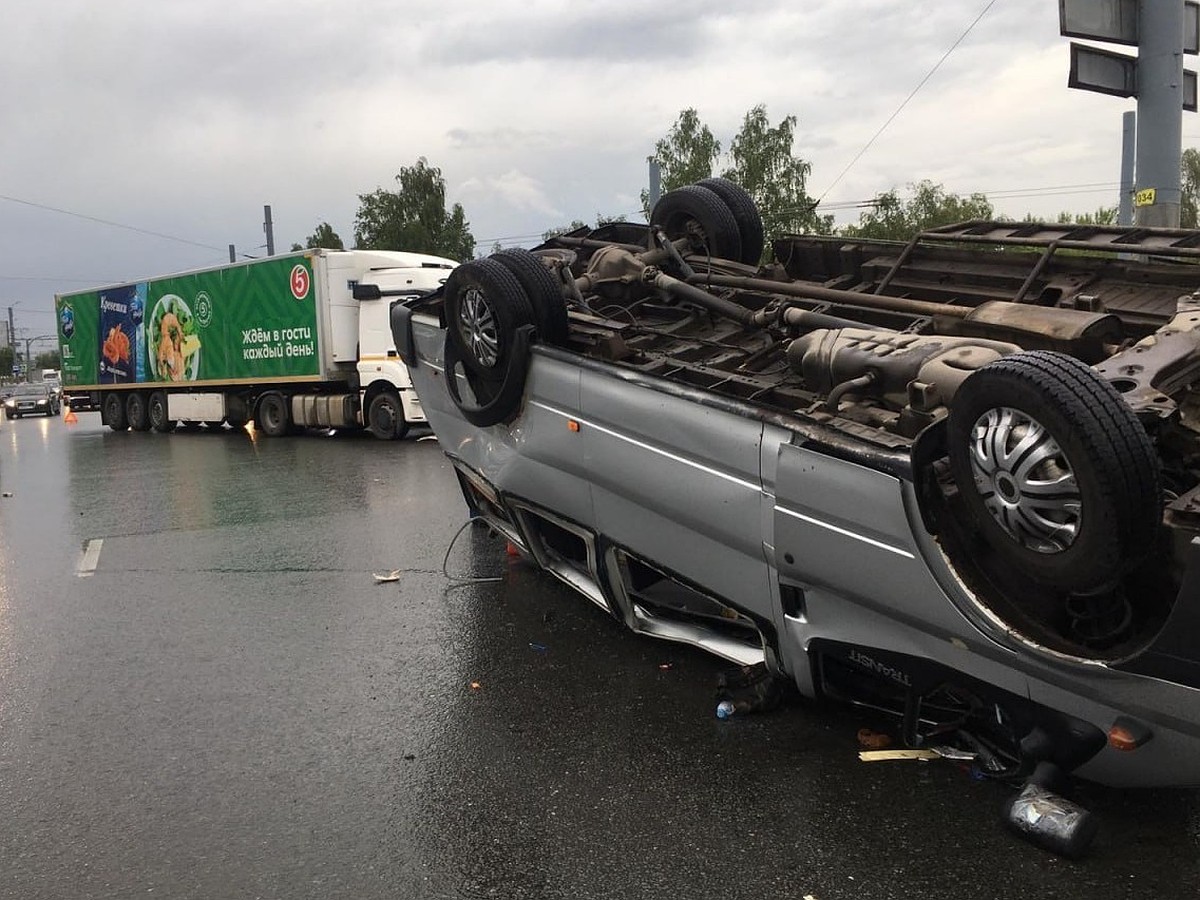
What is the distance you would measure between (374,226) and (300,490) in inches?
1487

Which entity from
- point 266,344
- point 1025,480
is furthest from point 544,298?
point 266,344

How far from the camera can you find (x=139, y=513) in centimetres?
947

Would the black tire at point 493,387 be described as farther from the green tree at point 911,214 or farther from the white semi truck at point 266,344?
the green tree at point 911,214

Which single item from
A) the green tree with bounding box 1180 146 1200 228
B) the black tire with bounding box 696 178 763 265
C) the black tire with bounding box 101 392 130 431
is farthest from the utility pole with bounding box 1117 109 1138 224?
the green tree with bounding box 1180 146 1200 228

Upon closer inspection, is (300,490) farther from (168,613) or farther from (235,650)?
(235,650)

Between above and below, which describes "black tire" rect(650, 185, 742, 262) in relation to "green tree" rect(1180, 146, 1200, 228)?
below

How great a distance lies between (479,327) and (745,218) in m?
2.04

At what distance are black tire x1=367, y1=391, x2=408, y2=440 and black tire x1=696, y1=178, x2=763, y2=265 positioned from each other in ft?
34.1

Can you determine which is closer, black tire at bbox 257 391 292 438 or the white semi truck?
the white semi truck

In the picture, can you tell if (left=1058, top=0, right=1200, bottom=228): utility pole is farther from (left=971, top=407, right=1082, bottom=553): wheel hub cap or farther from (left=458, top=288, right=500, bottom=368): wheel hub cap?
(left=971, top=407, right=1082, bottom=553): wheel hub cap

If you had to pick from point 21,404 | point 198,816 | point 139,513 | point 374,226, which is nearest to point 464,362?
point 198,816

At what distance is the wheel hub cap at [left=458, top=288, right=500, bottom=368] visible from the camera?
15.2 feet

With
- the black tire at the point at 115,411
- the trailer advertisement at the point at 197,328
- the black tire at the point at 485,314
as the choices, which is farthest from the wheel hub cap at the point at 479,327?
the black tire at the point at 115,411

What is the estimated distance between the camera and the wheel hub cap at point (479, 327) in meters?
4.62
